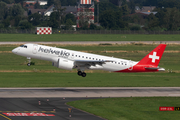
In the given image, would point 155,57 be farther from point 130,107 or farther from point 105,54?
point 105,54

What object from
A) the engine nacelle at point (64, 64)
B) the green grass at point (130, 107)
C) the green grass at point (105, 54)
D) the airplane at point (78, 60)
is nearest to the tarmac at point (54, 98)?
the green grass at point (130, 107)

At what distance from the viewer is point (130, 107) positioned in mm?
41688

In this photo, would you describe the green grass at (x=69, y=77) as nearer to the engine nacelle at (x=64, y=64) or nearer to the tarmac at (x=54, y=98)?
the tarmac at (x=54, y=98)

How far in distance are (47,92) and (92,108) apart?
40.6 feet

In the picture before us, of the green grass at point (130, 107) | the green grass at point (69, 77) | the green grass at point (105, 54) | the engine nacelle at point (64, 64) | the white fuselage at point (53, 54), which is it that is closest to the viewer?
the green grass at point (130, 107)

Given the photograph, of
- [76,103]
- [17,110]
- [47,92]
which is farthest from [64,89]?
[17,110]

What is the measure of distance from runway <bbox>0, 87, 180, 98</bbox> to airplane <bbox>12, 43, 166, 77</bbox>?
3.38 m

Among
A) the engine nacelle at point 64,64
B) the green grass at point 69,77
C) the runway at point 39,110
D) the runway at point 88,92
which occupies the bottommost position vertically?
the green grass at point 69,77

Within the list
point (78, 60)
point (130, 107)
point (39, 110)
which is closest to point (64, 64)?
point (78, 60)

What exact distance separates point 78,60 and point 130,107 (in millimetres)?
15636

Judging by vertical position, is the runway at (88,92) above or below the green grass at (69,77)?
above

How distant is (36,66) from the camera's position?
83.6m

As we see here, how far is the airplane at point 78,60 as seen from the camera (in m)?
54.2

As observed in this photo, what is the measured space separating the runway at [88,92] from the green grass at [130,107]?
3511 mm
